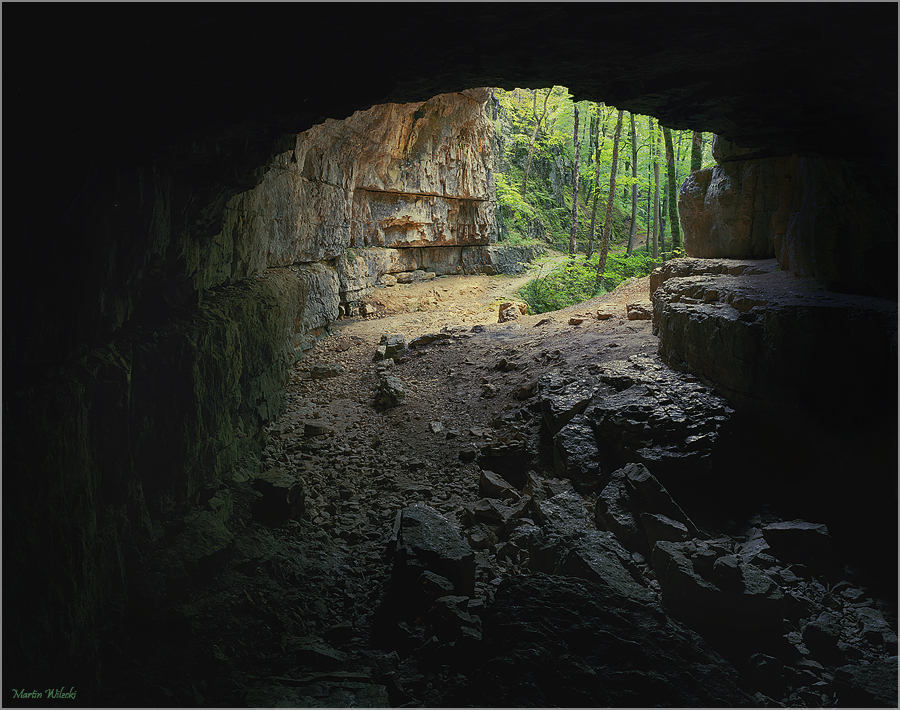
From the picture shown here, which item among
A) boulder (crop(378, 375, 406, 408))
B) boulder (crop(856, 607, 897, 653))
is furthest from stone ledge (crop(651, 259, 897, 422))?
boulder (crop(378, 375, 406, 408))

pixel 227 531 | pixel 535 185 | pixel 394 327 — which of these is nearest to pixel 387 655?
pixel 227 531

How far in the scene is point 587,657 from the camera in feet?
10.4

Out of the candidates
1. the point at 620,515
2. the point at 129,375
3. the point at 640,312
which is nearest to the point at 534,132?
the point at 640,312

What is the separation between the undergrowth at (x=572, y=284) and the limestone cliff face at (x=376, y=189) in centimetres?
384

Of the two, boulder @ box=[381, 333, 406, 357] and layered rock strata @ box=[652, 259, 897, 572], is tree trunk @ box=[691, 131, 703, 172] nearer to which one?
layered rock strata @ box=[652, 259, 897, 572]

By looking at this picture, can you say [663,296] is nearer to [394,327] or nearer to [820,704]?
[820,704]

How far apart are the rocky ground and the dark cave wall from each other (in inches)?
29.6

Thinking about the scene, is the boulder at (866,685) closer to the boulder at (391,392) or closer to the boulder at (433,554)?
the boulder at (433,554)

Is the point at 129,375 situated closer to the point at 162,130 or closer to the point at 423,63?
the point at 162,130

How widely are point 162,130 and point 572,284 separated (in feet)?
44.8

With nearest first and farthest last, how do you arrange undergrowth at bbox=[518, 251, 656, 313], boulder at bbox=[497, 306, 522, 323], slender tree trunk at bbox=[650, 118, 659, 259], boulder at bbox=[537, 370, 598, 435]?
boulder at bbox=[537, 370, 598, 435] < boulder at bbox=[497, 306, 522, 323] < undergrowth at bbox=[518, 251, 656, 313] < slender tree trunk at bbox=[650, 118, 659, 259]

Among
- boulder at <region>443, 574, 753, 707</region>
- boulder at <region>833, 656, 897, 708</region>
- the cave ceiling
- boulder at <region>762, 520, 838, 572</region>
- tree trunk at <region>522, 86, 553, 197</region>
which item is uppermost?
tree trunk at <region>522, 86, 553, 197</region>

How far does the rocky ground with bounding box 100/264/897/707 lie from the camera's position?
3115 mm

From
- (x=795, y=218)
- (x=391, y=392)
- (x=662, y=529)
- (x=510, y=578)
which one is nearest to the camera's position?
(x=510, y=578)
